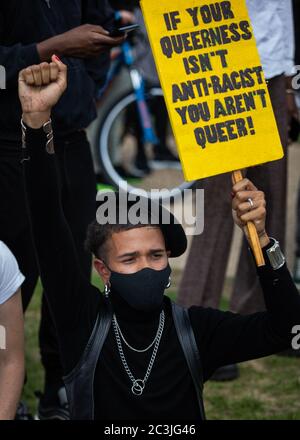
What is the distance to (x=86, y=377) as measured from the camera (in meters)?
2.95

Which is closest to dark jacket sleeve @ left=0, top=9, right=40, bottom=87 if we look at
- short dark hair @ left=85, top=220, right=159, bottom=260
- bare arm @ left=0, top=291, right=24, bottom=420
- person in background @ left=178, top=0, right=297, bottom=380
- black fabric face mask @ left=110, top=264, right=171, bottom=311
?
short dark hair @ left=85, top=220, right=159, bottom=260

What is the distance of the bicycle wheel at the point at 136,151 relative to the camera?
7754mm

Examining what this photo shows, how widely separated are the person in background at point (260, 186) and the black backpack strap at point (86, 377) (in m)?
1.62

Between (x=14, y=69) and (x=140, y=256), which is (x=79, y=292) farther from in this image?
(x=14, y=69)

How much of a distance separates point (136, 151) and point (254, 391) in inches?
156

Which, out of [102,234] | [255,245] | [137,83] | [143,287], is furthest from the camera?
[137,83]

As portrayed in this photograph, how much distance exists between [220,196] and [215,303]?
47cm

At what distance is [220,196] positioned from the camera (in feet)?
14.8

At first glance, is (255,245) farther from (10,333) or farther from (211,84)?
(10,333)

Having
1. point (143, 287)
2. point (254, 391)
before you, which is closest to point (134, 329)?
point (143, 287)

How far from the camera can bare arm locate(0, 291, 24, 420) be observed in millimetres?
3131

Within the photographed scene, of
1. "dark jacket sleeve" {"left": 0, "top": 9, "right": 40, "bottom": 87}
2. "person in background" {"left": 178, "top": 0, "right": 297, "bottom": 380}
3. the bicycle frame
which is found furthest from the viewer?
the bicycle frame

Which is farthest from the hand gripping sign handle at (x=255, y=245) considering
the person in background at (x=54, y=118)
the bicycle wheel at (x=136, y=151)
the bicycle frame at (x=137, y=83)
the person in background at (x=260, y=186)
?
the bicycle frame at (x=137, y=83)

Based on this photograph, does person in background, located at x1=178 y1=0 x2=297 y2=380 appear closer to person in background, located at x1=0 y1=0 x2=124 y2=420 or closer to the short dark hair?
person in background, located at x1=0 y1=0 x2=124 y2=420
